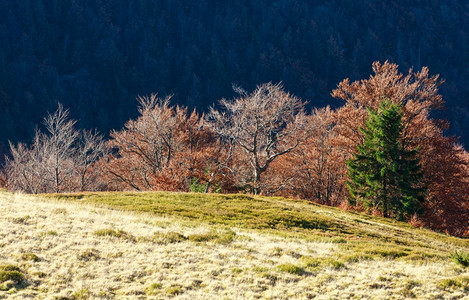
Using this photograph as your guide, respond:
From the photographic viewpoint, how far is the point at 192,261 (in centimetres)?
1579

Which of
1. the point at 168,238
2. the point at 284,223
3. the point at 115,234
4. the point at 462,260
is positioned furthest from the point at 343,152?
the point at 115,234

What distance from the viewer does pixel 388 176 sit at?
38438mm

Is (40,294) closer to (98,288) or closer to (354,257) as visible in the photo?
(98,288)

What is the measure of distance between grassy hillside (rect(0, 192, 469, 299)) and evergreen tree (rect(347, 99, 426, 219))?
1327cm

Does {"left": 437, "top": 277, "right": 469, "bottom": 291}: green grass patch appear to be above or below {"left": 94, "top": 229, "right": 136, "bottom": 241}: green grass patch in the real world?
below

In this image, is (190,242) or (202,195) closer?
(190,242)

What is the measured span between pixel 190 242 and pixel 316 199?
37.6 m

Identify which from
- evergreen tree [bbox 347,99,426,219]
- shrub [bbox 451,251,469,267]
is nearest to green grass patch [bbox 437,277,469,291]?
shrub [bbox 451,251,469,267]

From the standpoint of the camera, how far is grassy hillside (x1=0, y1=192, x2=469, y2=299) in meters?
13.2

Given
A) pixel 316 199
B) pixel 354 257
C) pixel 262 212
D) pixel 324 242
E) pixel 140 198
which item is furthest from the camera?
pixel 316 199

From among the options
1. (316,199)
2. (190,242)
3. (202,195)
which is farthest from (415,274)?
(316,199)

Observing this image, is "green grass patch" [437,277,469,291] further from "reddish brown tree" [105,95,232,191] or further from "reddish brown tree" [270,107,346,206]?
"reddish brown tree" [270,107,346,206]

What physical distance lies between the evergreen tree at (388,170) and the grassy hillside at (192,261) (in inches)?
522

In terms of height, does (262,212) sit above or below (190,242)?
above
